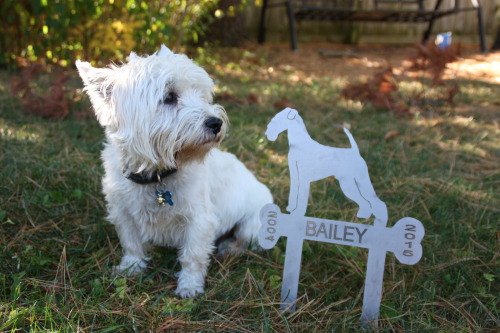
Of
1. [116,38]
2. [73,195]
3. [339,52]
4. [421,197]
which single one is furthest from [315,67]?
[73,195]

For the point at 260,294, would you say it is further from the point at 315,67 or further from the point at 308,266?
the point at 315,67

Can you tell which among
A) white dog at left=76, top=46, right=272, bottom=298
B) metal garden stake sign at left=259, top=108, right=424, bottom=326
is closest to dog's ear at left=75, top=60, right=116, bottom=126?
white dog at left=76, top=46, right=272, bottom=298

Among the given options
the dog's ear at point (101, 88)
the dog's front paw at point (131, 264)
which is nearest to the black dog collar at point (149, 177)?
the dog's ear at point (101, 88)

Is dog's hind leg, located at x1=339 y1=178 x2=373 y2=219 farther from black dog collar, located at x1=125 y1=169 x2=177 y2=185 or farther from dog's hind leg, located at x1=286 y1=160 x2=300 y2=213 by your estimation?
black dog collar, located at x1=125 y1=169 x2=177 y2=185

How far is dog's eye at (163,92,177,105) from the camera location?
2.20m

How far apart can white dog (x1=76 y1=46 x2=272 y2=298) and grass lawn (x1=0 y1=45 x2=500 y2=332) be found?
0.22m

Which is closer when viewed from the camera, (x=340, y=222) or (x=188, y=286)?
(x=340, y=222)

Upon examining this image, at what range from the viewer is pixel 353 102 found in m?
5.92

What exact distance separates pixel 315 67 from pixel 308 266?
6.37m

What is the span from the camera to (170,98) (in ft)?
7.30

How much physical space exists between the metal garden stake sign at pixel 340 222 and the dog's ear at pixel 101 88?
2.69 ft

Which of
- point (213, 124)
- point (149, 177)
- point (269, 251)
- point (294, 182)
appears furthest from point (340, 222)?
point (149, 177)

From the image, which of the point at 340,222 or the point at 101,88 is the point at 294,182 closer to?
the point at 340,222

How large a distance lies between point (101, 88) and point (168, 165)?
50cm
